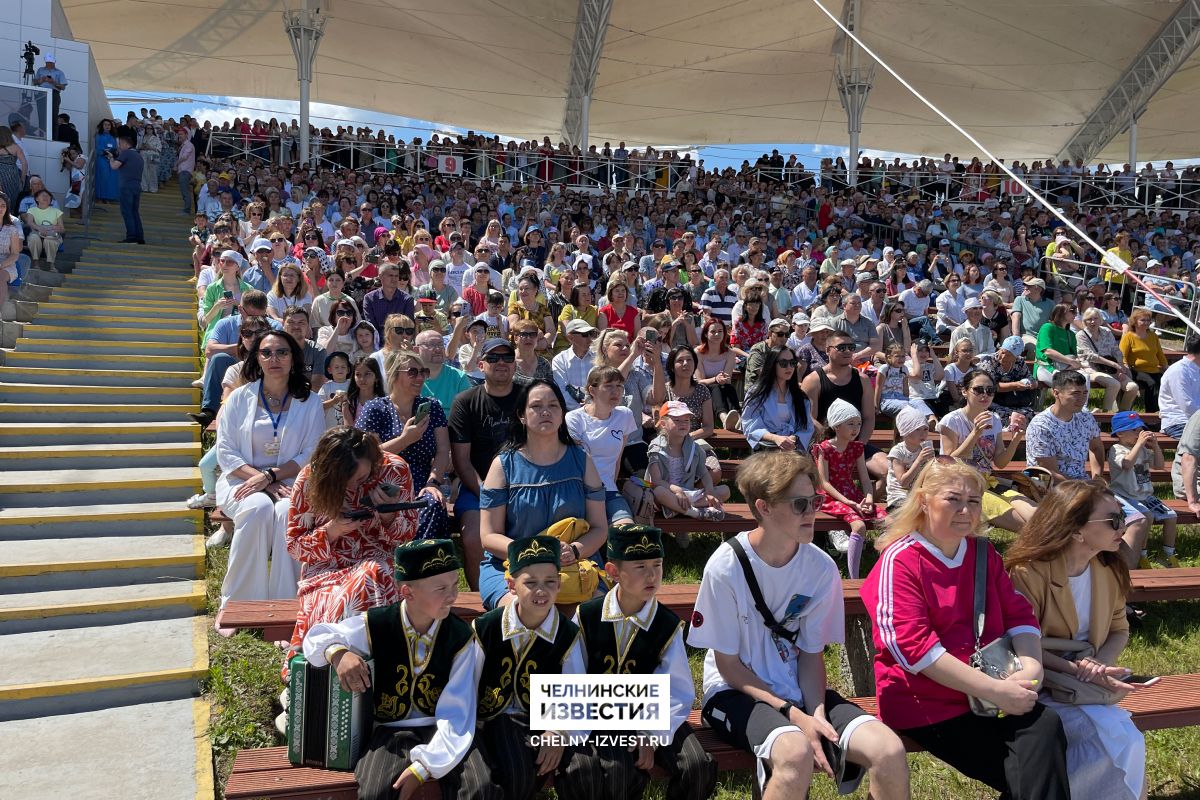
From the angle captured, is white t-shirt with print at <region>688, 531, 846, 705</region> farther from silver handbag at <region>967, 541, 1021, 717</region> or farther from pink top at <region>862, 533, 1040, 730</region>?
silver handbag at <region>967, 541, 1021, 717</region>

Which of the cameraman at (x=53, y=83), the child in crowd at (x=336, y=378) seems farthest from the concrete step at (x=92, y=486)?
the cameraman at (x=53, y=83)

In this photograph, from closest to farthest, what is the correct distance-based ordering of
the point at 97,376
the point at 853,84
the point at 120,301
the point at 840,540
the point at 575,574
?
the point at 575,574 → the point at 840,540 → the point at 97,376 → the point at 120,301 → the point at 853,84

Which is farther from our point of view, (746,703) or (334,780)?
(746,703)

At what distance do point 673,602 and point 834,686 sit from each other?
1005mm

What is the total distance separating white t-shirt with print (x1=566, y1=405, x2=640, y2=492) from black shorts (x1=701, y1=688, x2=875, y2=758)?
1950 millimetres

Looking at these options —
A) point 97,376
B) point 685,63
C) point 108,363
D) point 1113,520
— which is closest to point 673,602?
point 1113,520

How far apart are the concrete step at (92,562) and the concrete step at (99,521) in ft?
0.26

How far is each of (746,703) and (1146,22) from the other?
25.5 m

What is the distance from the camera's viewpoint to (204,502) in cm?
550

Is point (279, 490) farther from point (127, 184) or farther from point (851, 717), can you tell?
point (127, 184)

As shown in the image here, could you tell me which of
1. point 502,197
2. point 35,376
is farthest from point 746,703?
point 502,197

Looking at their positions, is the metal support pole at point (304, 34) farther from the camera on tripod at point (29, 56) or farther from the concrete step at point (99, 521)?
the concrete step at point (99, 521)

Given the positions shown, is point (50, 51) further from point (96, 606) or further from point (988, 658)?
point (988, 658)

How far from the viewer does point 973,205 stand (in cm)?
1980
